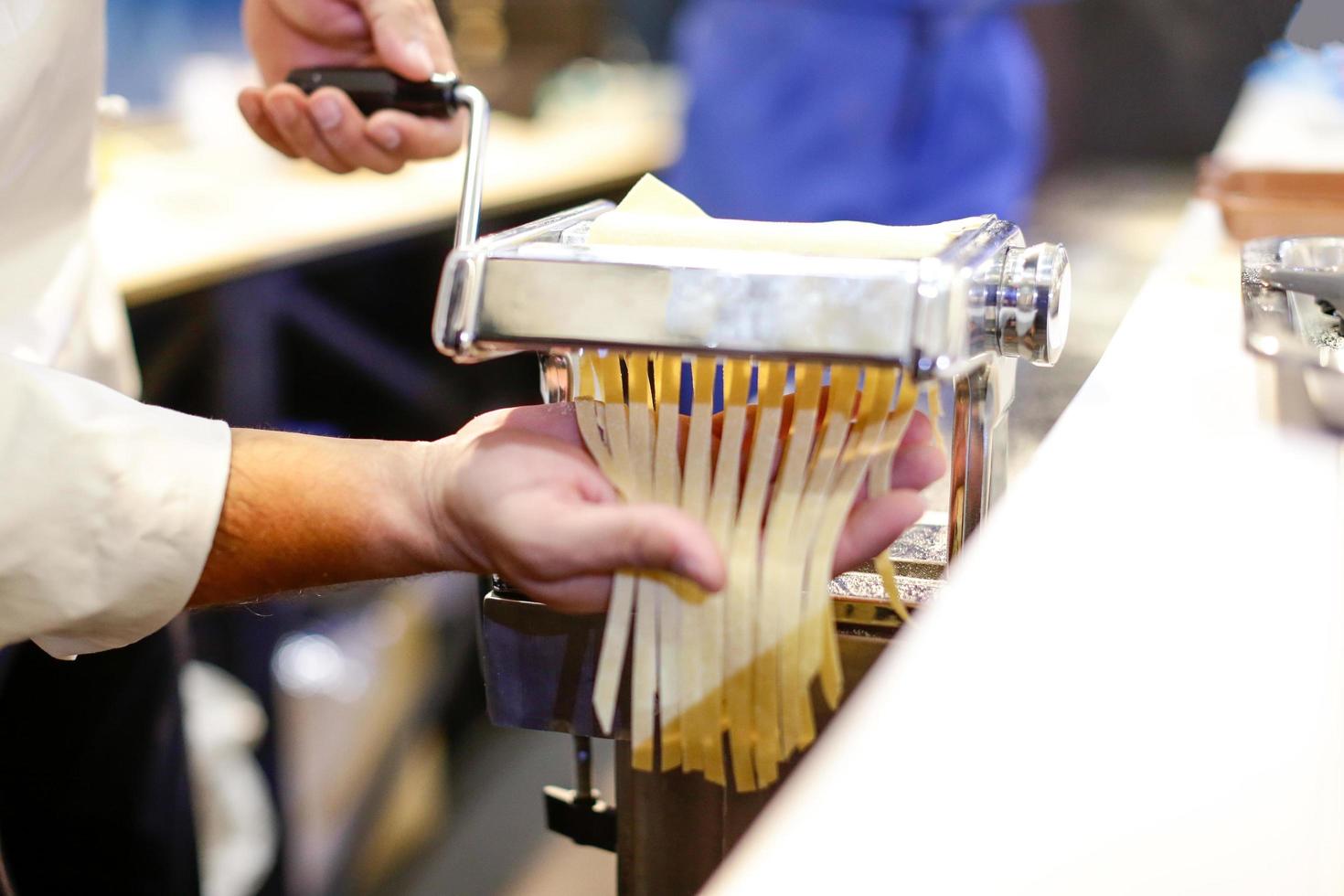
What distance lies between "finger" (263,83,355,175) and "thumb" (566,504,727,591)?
507mm

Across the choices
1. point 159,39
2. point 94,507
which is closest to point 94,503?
point 94,507

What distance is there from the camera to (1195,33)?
2.65 meters

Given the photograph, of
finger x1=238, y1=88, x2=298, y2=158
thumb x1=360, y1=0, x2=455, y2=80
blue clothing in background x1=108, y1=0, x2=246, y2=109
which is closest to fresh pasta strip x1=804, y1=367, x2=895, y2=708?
thumb x1=360, y1=0, x2=455, y2=80

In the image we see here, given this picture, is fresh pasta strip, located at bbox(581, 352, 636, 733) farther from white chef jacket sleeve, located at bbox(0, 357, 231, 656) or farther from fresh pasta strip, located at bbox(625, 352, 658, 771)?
white chef jacket sleeve, located at bbox(0, 357, 231, 656)

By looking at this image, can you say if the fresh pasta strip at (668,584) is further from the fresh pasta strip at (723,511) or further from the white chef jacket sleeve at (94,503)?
the white chef jacket sleeve at (94,503)

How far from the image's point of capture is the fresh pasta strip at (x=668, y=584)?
0.47 metres

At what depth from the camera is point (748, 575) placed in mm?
463

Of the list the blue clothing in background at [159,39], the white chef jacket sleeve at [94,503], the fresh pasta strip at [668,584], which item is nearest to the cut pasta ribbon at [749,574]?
the fresh pasta strip at [668,584]

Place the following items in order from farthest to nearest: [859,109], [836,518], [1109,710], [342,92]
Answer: [859,109]
[342,92]
[836,518]
[1109,710]

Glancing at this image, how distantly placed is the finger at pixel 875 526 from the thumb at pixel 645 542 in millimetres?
57

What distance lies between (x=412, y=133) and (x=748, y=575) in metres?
0.52

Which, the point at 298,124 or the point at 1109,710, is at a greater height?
the point at 298,124

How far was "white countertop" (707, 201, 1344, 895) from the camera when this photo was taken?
311 mm

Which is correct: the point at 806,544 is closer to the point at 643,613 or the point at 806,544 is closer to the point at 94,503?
the point at 643,613
